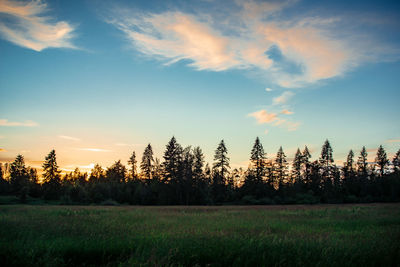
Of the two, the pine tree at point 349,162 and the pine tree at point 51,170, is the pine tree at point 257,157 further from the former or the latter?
the pine tree at point 51,170

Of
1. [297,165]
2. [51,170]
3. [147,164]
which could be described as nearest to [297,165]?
[297,165]

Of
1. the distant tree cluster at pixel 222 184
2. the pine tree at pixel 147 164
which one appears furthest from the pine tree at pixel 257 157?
the pine tree at pixel 147 164

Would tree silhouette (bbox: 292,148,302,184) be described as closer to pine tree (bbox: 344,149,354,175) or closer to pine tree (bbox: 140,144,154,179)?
pine tree (bbox: 344,149,354,175)

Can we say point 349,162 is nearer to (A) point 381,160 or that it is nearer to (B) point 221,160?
(A) point 381,160

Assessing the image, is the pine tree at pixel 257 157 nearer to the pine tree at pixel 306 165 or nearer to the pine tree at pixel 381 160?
the pine tree at pixel 306 165

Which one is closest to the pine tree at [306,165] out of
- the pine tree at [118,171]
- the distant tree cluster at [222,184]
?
the distant tree cluster at [222,184]

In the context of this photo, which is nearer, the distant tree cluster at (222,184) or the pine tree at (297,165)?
the distant tree cluster at (222,184)

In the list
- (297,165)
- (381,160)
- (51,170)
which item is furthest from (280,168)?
(51,170)

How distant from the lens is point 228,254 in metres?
5.74

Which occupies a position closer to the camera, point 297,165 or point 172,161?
point 172,161

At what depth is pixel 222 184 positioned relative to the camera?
66000 millimetres

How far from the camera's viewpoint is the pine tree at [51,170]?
7081 cm

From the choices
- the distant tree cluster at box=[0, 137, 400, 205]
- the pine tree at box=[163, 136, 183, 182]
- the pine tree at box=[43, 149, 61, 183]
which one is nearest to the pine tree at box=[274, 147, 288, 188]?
the distant tree cluster at box=[0, 137, 400, 205]

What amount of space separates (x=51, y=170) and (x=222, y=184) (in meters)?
48.1
